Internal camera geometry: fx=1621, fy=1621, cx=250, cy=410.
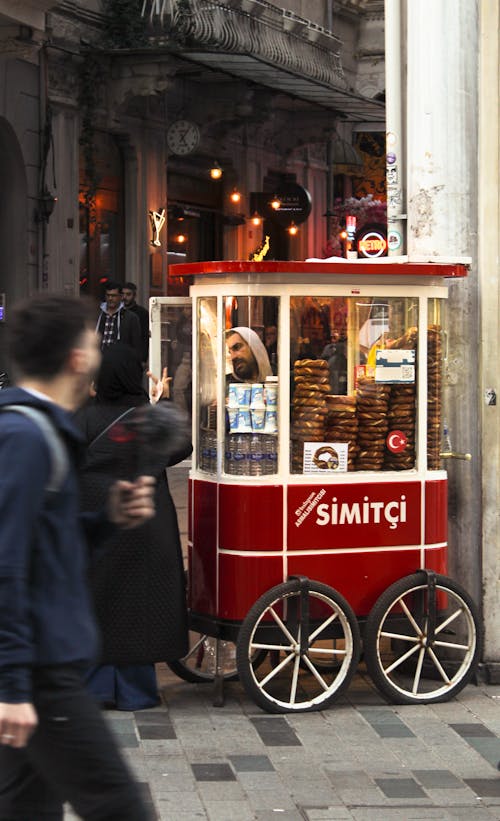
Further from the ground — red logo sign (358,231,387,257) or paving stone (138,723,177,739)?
red logo sign (358,231,387,257)

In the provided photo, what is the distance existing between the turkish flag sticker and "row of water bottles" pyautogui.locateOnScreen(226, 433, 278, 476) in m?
0.59

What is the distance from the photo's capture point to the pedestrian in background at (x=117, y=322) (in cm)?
1591

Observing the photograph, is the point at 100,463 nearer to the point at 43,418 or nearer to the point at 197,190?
the point at 43,418

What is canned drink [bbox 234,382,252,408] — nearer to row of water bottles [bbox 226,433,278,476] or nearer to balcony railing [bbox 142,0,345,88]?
row of water bottles [bbox 226,433,278,476]

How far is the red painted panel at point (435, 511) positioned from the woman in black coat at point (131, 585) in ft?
4.07

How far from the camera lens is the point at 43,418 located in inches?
148

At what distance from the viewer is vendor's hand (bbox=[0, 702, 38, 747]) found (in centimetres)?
354

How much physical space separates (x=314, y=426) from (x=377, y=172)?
26549 mm

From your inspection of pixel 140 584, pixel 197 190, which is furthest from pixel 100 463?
pixel 197 190

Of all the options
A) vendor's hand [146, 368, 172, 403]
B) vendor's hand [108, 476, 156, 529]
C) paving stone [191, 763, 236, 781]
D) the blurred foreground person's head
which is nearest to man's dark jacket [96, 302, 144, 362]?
vendor's hand [146, 368, 172, 403]

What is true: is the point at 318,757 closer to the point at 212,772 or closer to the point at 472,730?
the point at 212,772

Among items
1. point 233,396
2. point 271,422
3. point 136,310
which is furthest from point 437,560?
point 136,310

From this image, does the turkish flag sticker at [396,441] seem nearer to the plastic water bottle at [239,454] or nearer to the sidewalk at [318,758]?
the plastic water bottle at [239,454]

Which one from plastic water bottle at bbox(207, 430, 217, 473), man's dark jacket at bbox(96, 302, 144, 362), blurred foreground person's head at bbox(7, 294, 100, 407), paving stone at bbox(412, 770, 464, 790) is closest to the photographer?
blurred foreground person's head at bbox(7, 294, 100, 407)
